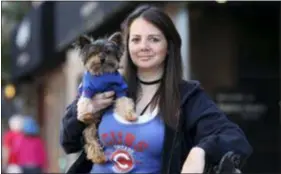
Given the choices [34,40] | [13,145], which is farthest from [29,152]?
[34,40]

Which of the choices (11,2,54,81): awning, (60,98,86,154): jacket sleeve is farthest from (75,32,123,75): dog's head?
(11,2,54,81): awning

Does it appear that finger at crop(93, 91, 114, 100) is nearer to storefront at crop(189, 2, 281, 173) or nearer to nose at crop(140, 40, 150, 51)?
nose at crop(140, 40, 150, 51)

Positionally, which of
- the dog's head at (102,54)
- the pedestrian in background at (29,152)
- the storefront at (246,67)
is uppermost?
the dog's head at (102,54)

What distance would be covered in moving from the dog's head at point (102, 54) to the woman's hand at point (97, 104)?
0.40 ft

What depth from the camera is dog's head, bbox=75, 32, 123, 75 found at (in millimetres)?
3639

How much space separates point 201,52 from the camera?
11.8 m

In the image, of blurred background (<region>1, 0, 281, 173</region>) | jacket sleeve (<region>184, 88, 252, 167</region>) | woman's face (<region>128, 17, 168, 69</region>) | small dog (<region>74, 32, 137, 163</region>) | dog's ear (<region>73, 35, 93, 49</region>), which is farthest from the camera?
blurred background (<region>1, 0, 281, 173</region>)

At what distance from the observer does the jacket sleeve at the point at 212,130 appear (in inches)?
111

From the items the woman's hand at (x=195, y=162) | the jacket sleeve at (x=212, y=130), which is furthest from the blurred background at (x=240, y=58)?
the woman's hand at (x=195, y=162)

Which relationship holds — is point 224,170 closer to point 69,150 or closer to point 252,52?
point 69,150

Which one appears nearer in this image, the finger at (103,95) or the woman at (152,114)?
the woman at (152,114)

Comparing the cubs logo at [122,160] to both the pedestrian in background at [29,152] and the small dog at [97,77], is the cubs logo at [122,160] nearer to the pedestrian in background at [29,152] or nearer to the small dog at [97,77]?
the small dog at [97,77]

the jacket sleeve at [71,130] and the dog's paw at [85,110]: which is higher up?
the dog's paw at [85,110]

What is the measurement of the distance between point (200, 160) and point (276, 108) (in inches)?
378
